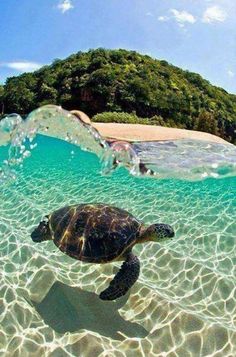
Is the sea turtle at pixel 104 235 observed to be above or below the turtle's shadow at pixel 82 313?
above

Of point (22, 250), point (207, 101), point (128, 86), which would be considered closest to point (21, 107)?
point (128, 86)

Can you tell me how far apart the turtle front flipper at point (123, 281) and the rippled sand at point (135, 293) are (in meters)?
0.43

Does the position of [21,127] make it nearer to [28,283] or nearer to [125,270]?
[28,283]

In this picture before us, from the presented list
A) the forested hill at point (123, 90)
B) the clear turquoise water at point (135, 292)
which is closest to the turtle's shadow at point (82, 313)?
the clear turquoise water at point (135, 292)

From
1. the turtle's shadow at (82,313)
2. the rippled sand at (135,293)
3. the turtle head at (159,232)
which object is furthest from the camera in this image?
the turtle head at (159,232)

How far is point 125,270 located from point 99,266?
1074 millimetres

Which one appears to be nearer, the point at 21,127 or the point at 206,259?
the point at 206,259

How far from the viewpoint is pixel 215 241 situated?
6.77 meters

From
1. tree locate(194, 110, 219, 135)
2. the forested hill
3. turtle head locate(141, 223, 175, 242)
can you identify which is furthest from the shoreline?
turtle head locate(141, 223, 175, 242)

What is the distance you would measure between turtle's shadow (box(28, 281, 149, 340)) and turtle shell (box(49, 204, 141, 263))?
54cm

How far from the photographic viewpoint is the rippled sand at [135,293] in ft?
14.7

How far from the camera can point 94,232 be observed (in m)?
5.13

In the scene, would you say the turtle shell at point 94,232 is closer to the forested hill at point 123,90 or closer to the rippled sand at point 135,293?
the rippled sand at point 135,293

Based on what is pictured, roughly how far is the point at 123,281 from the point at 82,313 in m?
0.69
